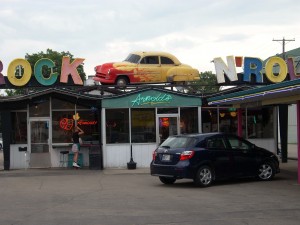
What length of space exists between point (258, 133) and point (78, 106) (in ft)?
28.8

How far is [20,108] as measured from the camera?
2278cm

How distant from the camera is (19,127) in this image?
75.8 feet

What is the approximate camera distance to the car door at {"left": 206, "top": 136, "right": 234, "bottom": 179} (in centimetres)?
1499

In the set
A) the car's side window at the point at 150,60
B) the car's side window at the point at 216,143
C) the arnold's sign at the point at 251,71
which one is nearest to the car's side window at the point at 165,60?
the car's side window at the point at 150,60

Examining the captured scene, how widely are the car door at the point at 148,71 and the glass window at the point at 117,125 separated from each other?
2.15 metres

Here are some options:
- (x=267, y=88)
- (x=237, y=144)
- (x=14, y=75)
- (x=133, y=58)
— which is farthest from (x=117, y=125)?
(x=267, y=88)

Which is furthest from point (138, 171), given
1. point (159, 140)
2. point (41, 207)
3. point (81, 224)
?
point (81, 224)

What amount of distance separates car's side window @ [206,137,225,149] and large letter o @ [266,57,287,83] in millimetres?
9971

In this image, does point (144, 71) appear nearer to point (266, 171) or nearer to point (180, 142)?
point (180, 142)

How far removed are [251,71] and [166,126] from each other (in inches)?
212

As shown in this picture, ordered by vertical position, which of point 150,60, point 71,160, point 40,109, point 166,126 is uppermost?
point 150,60

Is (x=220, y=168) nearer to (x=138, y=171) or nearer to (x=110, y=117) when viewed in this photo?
(x=138, y=171)

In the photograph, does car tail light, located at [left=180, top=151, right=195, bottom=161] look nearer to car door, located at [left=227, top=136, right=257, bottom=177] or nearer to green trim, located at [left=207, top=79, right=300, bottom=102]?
car door, located at [left=227, top=136, right=257, bottom=177]

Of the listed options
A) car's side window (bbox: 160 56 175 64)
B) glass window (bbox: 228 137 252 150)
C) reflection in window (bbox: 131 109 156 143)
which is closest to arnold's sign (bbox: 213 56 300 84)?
car's side window (bbox: 160 56 175 64)
